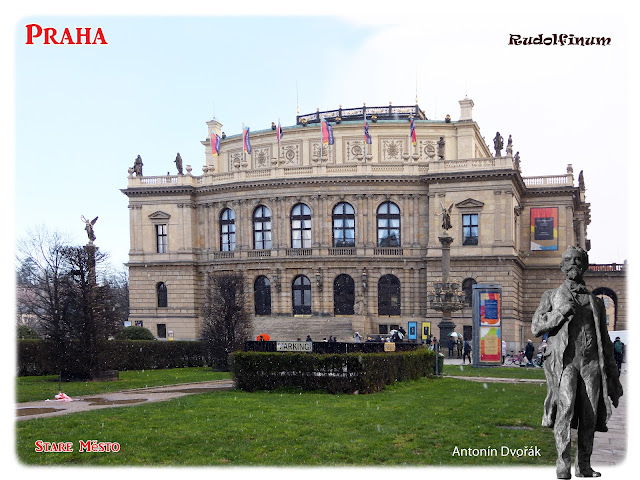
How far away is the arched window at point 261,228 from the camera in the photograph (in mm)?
65938

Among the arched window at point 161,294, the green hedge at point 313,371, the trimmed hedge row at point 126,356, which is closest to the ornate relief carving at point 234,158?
the arched window at point 161,294

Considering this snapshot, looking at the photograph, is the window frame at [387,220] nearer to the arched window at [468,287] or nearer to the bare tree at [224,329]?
the arched window at [468,287]

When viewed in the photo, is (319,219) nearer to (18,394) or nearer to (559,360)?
(18,394)

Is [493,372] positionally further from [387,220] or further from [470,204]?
[387,220]

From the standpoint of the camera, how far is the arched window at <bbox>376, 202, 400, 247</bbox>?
63.6 m

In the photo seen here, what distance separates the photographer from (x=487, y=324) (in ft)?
120

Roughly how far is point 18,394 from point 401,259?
42.6 m

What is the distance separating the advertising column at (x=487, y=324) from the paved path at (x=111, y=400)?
14.8 meters

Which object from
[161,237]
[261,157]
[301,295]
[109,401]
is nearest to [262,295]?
[301,295]

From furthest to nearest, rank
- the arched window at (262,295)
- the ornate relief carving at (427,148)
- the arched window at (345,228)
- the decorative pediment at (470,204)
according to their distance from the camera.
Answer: the ornate relief carving at (427,148), the arched window at (262,295), the arched window at (345,228), the decorative pediment at (470,204)

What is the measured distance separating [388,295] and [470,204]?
35.7 feet

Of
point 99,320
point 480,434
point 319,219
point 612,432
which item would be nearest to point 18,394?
point 99,320

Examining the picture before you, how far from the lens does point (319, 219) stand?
63.8 metres

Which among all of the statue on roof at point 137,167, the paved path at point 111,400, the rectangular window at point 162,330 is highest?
the statue on roof at point 137,167
